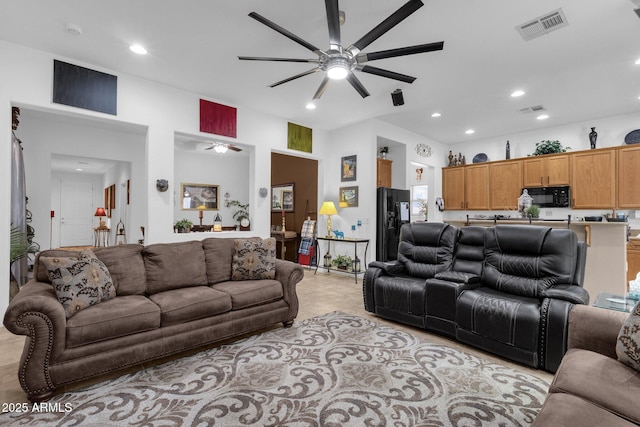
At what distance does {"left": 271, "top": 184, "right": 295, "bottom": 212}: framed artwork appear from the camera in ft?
24.8

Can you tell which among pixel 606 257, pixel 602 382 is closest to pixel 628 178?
pixel 606 257

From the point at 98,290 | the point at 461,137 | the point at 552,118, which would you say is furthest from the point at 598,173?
the point at 98,290

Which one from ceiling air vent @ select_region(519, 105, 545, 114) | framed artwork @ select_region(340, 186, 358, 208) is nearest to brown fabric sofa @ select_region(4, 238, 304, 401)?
framed artwork @ select_region(340, 186, 358, 208)

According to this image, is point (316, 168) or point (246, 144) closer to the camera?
point (246, 144)

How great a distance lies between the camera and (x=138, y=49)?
11.2ft

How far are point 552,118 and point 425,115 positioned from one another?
7.83 feet

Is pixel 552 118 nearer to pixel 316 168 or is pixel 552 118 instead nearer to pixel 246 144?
pixel 316 168

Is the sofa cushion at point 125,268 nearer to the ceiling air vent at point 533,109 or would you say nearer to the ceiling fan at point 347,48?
the ceiling fan at point 347,48

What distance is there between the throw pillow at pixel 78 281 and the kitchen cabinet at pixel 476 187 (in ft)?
23.1

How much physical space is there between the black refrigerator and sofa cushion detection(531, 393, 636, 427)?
4.50m

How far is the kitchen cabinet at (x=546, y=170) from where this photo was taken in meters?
6.00

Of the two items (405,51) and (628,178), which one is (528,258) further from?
(628,178)

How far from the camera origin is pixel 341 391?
7.03ft

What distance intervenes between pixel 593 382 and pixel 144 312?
2734mm
